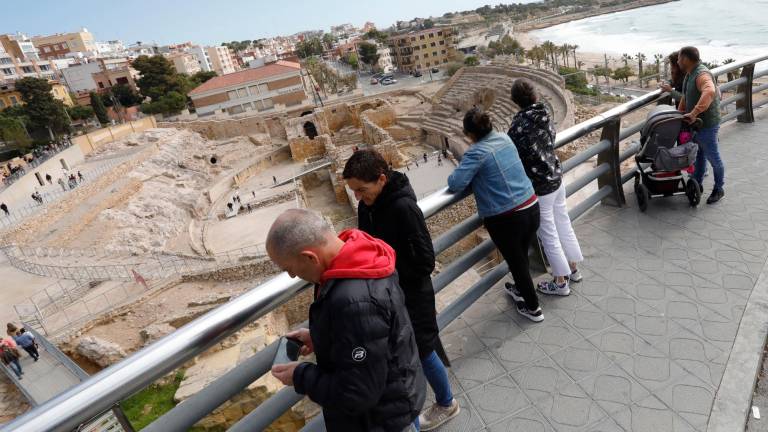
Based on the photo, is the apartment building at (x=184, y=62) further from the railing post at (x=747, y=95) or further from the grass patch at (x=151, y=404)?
the railing post at (x=747, y=95)

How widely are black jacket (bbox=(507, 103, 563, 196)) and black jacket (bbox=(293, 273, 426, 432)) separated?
5.96ft

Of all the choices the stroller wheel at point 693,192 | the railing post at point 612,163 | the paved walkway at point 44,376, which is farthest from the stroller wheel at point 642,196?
the paved walkway at point 44,376

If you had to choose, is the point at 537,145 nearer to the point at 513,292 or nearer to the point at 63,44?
the point at 513,292

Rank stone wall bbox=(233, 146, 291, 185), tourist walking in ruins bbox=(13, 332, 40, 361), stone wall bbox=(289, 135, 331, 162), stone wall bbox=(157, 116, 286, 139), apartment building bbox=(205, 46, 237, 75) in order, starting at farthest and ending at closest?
apartment building bbox=(205, 46, 237, 75) → stone wall bbox=(157, 116, 286, 139) → stone wall bbox=(289, 135, 331, 162) → stone wall bbox=(233, 146, 291, 185) → tourist walking in ruins bbox=(13, 332, 40, 361)

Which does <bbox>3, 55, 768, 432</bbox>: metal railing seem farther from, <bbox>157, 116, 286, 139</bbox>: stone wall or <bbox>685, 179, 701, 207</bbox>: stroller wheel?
<bbox>157, 116, 286, 139</bbox>: stone wall

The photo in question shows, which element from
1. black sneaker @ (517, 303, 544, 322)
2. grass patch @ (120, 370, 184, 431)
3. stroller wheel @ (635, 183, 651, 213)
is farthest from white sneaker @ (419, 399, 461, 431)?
grass patch @ (120, 370, 184, 431)

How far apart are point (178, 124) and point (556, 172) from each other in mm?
45002

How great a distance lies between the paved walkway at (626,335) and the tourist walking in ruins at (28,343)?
11.5 meters

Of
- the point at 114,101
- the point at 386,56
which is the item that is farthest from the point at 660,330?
the point at 386,56

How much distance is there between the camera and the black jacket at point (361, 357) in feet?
4.36

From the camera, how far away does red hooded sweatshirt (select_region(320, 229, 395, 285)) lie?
4.48 feet

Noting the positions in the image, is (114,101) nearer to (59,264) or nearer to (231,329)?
(59,264)

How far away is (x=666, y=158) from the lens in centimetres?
373

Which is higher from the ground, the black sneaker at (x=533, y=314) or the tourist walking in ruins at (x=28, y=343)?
the black sneaker at (x=533, y=314)
